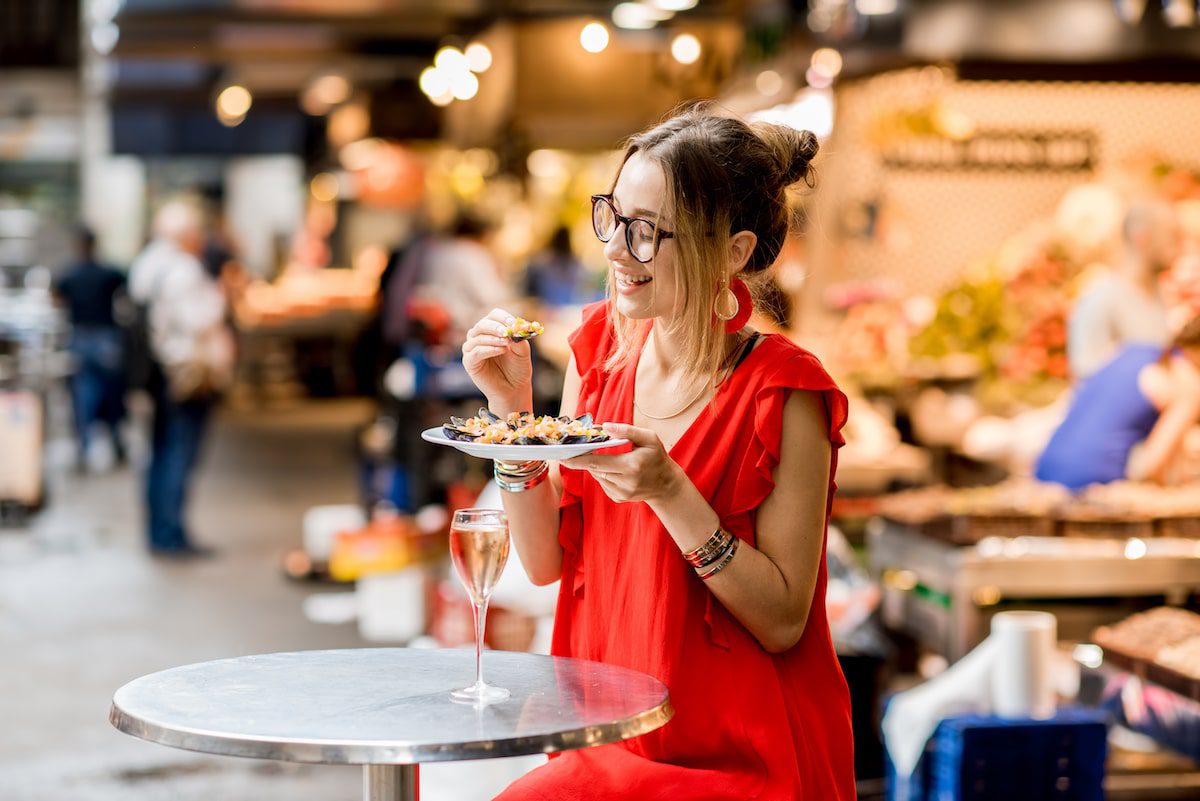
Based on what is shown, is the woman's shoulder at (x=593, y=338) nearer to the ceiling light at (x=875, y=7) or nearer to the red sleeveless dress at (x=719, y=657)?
the red sleeveless dress at (x=719, y=657)

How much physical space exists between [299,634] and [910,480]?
9.66ft

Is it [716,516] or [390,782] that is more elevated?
[716,516]

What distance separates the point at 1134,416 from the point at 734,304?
12.5 feet

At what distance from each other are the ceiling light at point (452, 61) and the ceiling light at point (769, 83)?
127 inches

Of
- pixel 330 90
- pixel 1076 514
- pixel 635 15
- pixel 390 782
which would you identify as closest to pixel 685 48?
pixel 635 15

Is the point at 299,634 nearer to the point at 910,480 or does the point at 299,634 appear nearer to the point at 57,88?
the point at 910,480

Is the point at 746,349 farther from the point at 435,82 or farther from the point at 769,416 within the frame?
the point at 435,82

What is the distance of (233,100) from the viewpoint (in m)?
19.4

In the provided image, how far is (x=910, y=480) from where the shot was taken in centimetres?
737

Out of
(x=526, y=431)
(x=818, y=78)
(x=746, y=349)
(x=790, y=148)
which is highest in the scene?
(x=818, y=78)

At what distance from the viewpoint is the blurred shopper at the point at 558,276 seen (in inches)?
594

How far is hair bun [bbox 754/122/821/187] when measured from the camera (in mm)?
2520

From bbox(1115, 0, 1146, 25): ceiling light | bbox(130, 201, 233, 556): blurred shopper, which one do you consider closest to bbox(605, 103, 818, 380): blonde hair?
bbox(1115, 0, 1146, 25): ceiling light

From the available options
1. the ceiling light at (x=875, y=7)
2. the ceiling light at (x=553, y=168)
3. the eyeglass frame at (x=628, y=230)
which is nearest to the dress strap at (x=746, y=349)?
the eyeglass frame at (x=628, y=230)
